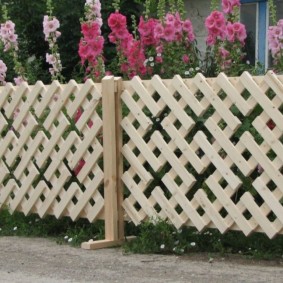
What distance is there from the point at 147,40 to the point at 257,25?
4.15 metres

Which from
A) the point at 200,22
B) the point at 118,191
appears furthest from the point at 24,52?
the point at 118,191

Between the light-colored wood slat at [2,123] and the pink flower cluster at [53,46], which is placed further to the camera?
the pink flower cluster at [53,46]

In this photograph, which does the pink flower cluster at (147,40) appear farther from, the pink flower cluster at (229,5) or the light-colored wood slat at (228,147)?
the light-colored wood slat at (228,147)

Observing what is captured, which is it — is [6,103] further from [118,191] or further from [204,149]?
[204,149]

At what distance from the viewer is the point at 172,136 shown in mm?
6531

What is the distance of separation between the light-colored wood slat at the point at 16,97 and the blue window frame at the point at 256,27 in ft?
15.0

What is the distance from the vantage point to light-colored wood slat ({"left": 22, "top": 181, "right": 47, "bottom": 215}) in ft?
24.7

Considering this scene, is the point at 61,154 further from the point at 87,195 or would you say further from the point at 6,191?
the point at 6,191

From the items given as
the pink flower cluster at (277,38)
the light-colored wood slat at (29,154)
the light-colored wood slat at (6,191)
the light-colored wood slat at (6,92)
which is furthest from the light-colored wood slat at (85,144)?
the pink flower cluster at (277,38)

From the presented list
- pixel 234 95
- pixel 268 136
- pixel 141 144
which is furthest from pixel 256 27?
pixel 268 136

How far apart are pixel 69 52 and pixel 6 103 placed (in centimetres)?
441

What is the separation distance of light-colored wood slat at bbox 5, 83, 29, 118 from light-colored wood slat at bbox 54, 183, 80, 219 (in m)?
1.10

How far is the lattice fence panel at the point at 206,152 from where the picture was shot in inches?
236

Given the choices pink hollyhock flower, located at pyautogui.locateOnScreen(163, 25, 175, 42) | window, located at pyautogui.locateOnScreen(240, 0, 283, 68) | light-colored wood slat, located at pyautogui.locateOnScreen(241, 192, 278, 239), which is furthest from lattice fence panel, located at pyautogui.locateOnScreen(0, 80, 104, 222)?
window, located at pyautogui.locateOnScreen(240, 0, 283, 68)
